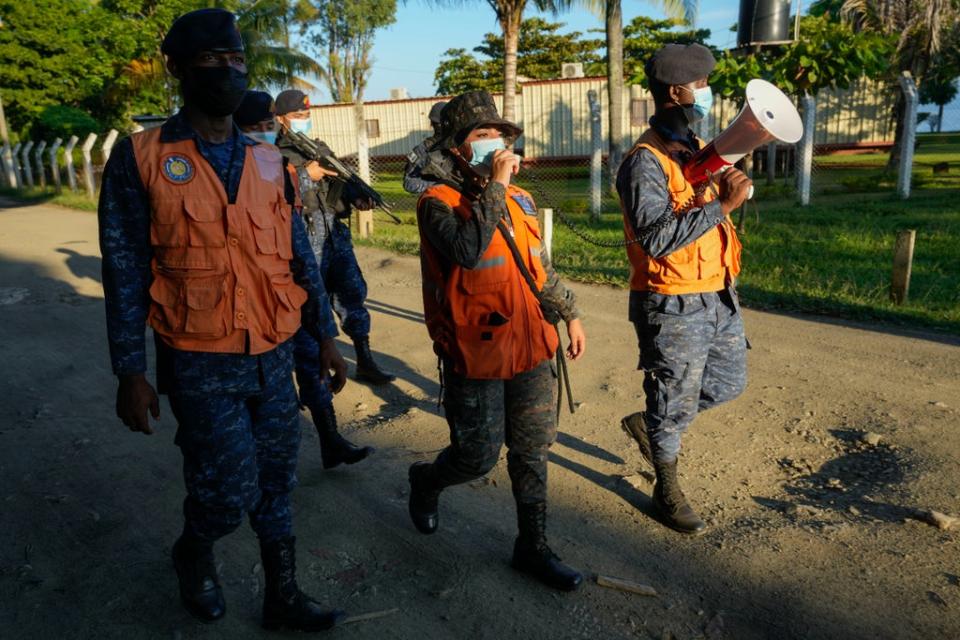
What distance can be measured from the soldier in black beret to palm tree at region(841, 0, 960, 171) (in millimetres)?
18802

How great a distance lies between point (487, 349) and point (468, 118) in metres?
0.86

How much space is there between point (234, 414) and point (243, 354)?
0.21 meters

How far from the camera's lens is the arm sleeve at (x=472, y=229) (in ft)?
8.69

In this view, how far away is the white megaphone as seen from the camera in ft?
9.33

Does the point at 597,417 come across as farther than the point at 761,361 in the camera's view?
No

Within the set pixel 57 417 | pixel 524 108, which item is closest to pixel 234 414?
pixel 57 417

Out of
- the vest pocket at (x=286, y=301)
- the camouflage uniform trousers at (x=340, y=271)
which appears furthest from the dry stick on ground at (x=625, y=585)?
the camouflage uniform trousers at (x=340, y=271)

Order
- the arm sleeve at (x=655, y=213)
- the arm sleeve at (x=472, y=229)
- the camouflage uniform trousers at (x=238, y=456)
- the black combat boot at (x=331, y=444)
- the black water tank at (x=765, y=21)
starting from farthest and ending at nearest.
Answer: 1. the black water tank at (x=765, y=21)
2. the black combat boot at (x=331, y=444)
3. the arm sleeve at (x=655, y=213)
4. the arm sleeve at (x=472, y=229)
5. the camouflage uniform trousers at (x=238, y=456)

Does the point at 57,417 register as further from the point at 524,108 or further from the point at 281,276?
the point at 524,108

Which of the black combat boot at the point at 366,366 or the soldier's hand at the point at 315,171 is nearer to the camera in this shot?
the soldier's hand at the point at 315,171

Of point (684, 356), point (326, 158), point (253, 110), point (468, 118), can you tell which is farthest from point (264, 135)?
point (684, 356)

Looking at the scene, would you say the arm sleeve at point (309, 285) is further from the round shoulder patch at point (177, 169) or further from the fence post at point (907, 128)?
the fence post at point (907, 128)

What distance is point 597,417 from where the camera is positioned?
475 cm

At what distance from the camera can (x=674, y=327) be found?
3242mm
